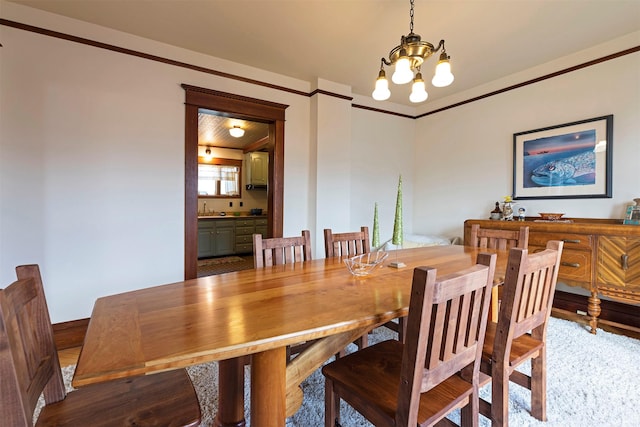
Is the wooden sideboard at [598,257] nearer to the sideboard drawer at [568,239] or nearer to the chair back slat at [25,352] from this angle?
the sideboard drawer at [568,239]

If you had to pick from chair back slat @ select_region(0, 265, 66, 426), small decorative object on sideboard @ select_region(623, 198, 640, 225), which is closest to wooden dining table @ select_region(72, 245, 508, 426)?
chair back slat @ select_region(0, 265, 66, 426)

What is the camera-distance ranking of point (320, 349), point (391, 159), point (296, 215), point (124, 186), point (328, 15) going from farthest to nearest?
point (391, 159), point (296, 215), point (124, 186), point (328, 15), point (320, 349)

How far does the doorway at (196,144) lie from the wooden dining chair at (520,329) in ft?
8.31

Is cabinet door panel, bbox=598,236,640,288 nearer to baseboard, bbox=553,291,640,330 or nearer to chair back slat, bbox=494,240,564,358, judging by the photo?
baseboard, bbox=553,291,640,330

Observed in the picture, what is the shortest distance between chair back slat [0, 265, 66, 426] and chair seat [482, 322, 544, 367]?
1572 millimetres

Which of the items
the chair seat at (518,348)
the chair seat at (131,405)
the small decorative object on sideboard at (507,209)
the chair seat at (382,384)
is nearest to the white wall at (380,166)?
the small decorative object on sideboard at (507,209)

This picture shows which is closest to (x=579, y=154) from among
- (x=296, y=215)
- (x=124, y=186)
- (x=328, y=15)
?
(x=328, y=15)

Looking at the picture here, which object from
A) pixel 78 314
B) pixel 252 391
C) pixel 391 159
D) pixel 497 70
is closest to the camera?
pixel 252 391

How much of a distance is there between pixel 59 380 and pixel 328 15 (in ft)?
8.86

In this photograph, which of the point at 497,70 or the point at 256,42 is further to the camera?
the point at 497,70

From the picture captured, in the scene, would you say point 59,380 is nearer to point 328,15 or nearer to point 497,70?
point 328,15

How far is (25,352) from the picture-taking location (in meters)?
0.80

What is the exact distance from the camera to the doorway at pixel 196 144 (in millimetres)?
2859

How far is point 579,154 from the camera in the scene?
9.30ft
